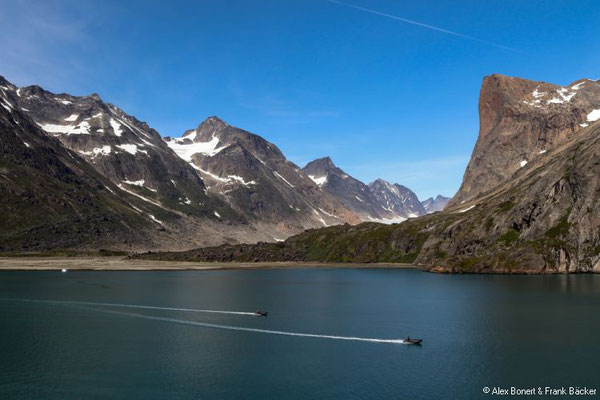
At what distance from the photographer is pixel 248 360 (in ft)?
227

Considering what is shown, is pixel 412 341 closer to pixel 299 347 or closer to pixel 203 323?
pixel 299 347

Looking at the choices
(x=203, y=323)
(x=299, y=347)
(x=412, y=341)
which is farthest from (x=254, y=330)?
(x=412, y=341)

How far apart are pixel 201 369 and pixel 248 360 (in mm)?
7315

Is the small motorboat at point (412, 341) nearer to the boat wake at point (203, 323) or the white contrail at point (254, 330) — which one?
the boat wake at point (203, 323)

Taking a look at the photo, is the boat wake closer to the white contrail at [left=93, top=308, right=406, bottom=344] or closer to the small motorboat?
the white contrail at [left=93, top=308, right=406, bottom=344]

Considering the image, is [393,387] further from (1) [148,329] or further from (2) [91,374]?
(1) [148,329]

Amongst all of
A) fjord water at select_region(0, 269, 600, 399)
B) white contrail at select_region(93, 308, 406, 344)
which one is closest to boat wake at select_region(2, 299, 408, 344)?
white contrail at select_region(93, 308, 406, 344)

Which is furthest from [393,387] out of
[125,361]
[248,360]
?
[125,361]

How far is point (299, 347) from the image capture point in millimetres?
76625

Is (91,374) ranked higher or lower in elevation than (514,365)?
lower

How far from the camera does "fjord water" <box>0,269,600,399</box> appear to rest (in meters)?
57.6

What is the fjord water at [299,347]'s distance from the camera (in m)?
57.6

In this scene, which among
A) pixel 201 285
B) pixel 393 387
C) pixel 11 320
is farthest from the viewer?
pixel 201 285

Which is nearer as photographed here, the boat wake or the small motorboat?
the small motorboat
